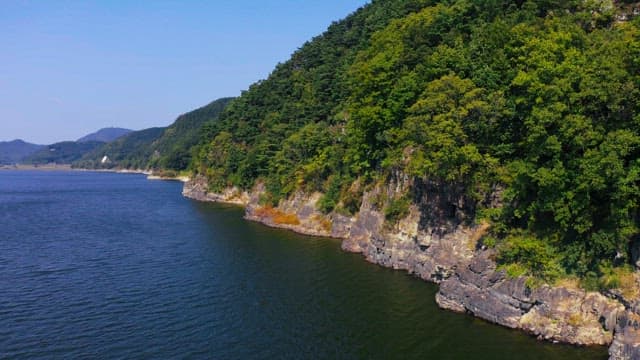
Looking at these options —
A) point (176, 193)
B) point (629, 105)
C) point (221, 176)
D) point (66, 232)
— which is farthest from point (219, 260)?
point (176, 193)

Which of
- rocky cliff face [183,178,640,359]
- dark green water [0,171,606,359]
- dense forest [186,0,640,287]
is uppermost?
dense forest [186,0,640,287]

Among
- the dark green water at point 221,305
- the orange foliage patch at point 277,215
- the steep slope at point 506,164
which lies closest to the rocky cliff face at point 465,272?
the steep slope at point 506,164

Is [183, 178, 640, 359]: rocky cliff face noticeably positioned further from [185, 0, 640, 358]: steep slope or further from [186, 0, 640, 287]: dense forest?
[186, 0, 640, 287]: dense forest

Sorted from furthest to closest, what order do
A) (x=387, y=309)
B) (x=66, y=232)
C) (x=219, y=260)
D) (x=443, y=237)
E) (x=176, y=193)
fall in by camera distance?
(x=176, y=193), (x=66, y=232), (x=219, y=260), (x=443, y=237), (x=387, y=309)

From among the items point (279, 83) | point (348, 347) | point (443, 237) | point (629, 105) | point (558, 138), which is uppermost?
point (279, 83)

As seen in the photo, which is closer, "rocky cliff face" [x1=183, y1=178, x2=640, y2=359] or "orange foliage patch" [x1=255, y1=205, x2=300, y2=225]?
"rocky cliff face" [x1=183, y1=178, x2=640, y2=359]

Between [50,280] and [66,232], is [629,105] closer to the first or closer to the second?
[50,280]

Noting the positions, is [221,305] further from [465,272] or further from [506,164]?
[506,164]

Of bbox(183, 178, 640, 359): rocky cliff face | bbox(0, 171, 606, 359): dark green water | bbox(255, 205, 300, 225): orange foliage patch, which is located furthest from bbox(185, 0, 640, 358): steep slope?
bbox(0, 171, 606, 359): dark green water
